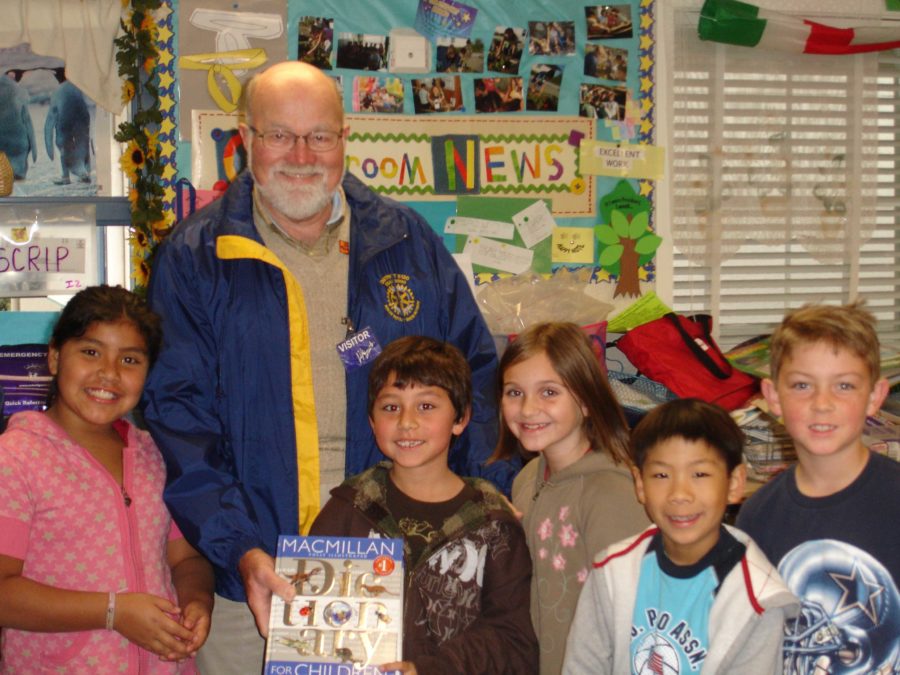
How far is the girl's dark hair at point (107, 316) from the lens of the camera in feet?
7.36

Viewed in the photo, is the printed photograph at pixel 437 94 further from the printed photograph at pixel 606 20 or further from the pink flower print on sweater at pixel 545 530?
the pink flower print on sweater at pixel 545 530

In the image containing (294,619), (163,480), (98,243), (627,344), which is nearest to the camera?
(294,619)

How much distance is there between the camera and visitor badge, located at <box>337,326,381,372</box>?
2.30m

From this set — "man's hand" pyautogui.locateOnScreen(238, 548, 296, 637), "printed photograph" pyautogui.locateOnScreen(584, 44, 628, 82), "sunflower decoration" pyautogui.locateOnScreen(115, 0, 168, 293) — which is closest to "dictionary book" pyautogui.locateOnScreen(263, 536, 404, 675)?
"man's hand" pyautogui.locateOnScreen(238, 548, 296, 637)

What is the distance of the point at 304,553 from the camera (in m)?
1.90

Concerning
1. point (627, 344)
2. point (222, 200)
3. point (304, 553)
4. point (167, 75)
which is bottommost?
point (304, 553)

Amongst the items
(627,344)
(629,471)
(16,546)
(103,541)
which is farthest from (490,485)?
(627,344)

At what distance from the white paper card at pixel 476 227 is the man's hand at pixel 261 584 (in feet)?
7.38

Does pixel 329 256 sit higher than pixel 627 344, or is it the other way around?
pixel 329 256

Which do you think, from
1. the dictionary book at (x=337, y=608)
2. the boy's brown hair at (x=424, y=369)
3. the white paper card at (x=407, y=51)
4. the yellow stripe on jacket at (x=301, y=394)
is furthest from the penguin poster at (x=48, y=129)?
the dictionary book at (x=337, y=608)

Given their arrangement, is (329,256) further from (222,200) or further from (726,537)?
(726,537)

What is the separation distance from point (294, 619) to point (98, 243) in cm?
273

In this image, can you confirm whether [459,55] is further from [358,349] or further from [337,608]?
[337,608]

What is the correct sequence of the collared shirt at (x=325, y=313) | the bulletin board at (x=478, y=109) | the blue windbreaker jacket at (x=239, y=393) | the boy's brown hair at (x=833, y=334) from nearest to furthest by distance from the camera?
the boy's brown hair at (x=833, y=334) → the blue windbreaker jacket at (x=239, y=393) → the collared shirt at (x=325, y=313) → the bulletin board at (x=478, y=109)
